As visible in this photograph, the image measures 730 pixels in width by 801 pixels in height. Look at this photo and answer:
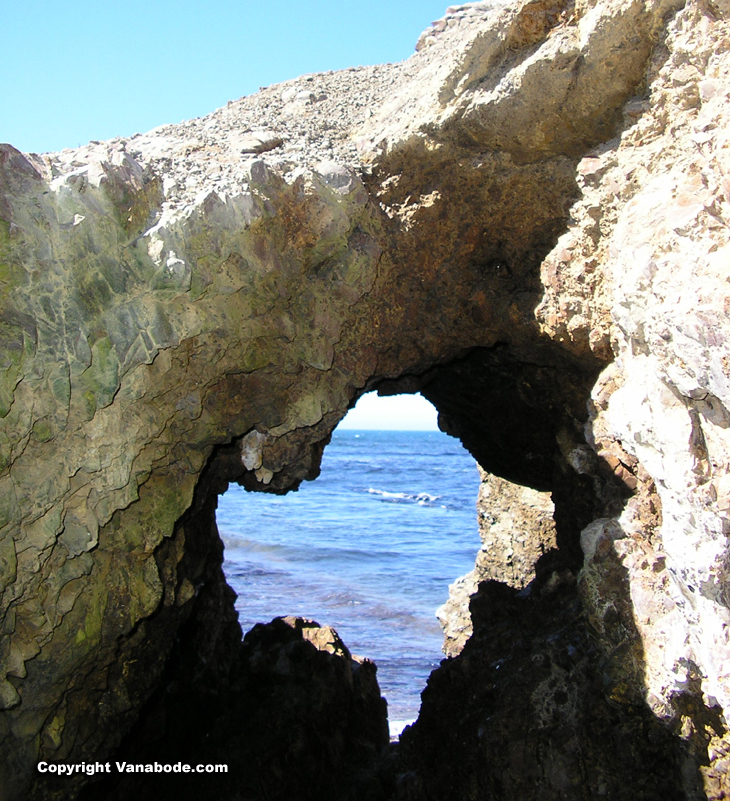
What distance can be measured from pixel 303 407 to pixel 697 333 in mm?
3084

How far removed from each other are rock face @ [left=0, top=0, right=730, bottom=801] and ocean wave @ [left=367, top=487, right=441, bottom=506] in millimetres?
21404

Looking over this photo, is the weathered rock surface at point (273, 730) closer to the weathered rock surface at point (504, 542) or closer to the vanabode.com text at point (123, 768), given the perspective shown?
the vanabode.com text at point (123, 768)

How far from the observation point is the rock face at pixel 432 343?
3.48 m

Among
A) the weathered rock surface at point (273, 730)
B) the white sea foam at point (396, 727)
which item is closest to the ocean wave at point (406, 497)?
the white sea foam at point (396, 727)

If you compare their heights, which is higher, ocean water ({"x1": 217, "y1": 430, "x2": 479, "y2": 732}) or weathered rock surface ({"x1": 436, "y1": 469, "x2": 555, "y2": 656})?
weathered rock surface ({"x1": 436, "y1": 469, "x2": 555, "y2": 656})

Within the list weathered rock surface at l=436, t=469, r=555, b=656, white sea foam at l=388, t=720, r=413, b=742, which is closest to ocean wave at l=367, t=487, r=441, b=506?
weathered rock surface at l=436, t=469, r=555, b=656

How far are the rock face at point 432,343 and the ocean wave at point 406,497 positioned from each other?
843 inches

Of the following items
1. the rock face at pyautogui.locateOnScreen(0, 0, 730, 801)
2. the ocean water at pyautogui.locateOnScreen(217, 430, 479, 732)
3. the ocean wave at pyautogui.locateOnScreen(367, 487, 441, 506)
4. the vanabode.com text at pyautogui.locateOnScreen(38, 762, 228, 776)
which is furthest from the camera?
the ocean wave at pyautogui.locateOnScreen(367, 487, 441, 506)

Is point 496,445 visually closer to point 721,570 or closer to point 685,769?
point 685,769

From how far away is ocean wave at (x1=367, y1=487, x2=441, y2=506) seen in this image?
2713 centimetres

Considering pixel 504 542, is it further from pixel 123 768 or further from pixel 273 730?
pixel 123 768

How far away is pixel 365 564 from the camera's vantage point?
49.0 ft

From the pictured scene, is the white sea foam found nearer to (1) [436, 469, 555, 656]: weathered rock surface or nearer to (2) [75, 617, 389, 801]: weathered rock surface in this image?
(2) [75, 617, 389, 801]: weathered rock surface

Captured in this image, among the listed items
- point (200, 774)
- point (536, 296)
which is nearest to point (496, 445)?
point (536, 296)
